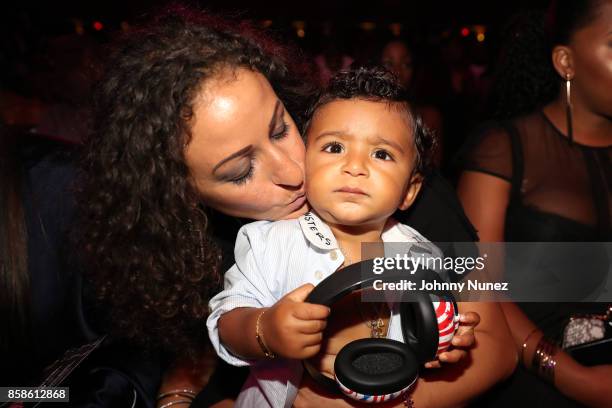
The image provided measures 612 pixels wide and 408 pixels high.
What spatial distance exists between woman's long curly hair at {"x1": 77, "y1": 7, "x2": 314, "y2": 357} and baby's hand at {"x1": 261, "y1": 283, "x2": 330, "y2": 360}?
47 cm

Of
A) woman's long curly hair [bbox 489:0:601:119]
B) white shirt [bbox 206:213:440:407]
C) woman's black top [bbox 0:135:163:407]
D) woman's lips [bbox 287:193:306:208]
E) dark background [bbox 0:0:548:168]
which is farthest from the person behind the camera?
dark background [bbox 0:0:548:168]

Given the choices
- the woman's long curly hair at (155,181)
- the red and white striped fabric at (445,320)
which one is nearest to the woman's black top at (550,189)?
the red and white striped fabric at (445,320)

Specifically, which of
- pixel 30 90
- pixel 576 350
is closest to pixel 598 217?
pixel 576 350

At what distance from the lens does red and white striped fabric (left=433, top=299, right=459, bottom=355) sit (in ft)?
3.39

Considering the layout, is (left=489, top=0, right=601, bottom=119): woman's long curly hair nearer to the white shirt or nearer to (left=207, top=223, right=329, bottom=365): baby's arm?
the white shirt

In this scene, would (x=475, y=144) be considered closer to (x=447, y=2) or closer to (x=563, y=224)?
(x=563, y=224)

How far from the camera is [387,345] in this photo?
103cm

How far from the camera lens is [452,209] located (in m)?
1.58

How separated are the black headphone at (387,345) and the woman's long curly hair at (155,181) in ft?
1.82

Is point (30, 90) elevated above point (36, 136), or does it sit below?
above

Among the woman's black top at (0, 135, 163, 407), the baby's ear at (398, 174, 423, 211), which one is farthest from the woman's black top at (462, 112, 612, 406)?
the woman's black top at (0, 135, 163, 407)

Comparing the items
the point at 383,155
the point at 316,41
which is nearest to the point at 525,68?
the point at 383,155

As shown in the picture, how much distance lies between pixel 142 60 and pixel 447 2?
7.93 metres

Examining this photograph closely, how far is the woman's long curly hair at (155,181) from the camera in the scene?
1233 mm
